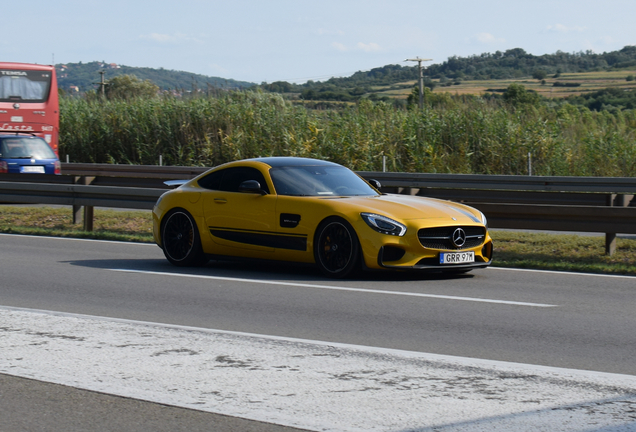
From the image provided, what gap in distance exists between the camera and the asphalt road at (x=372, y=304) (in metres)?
6.59

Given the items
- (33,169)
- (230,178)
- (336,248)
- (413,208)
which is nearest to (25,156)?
(33,169)

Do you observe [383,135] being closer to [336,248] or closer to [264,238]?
[264,238]

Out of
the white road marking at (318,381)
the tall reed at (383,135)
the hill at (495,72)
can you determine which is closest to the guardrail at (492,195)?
the tall reed at (383,135)

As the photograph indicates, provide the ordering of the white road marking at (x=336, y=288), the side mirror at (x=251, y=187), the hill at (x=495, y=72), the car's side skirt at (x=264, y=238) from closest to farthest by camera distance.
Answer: the white road marking at (x=336, y=288) < the car's side skirt at (x=264, y=238) < the side mirror at (x=251, y=187) < the hill at (x=495, y=72)

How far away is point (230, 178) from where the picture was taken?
436 inches

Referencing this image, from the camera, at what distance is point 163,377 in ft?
17.6

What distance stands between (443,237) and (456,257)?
0.29 meters

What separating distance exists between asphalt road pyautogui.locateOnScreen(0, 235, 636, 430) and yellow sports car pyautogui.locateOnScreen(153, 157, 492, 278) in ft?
0.88

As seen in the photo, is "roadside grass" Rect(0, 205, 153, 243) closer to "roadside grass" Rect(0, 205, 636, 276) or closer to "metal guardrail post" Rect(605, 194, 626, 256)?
"roadside grass" Rect(0, 205, 636, 276)

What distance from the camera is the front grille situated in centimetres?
966

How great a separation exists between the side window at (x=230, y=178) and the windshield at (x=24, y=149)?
13.7 metres

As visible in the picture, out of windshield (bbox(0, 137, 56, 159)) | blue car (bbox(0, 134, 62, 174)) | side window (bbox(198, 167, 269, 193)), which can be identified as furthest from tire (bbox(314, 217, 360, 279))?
windshield (bbox(0, 137, 56, 159))

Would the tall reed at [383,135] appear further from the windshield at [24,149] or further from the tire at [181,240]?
the tire at [181,240]

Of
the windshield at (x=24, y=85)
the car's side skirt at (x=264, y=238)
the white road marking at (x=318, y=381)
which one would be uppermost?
the windshield at (x=24, y=85)
